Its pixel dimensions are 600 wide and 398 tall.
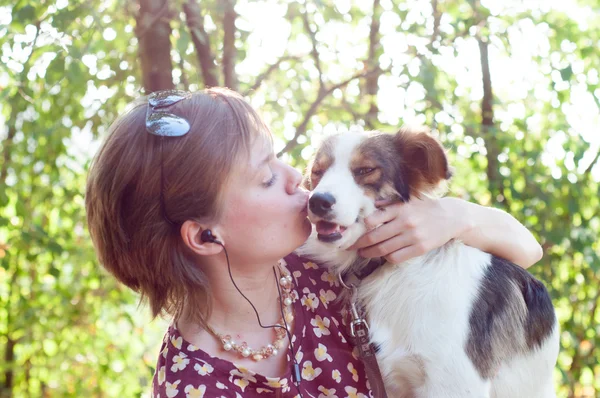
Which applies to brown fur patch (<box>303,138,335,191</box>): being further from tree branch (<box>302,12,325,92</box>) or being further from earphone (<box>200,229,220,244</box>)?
tree branch (<box>302,12,325,92</box>)

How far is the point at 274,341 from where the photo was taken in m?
1.86

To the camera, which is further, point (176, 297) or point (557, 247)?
point (557, 247)

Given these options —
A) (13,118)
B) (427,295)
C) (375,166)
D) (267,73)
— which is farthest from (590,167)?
(13,118)

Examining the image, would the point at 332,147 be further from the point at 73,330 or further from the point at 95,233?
the point at 73,330

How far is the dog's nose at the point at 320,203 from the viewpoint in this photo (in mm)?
1794

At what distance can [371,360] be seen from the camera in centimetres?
187

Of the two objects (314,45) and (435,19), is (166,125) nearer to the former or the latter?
(314,45)

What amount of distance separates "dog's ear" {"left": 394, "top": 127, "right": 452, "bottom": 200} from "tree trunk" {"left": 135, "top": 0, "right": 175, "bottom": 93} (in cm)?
144

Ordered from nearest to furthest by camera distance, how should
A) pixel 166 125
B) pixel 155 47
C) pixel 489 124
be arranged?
pixel 166 125 → pixel 155 47 → pixel 489 124

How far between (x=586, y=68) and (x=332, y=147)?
1.99 m

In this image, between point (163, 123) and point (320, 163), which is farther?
point (320, 163)

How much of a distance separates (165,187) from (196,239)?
0.55 feet

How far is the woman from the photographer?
5.57 ft

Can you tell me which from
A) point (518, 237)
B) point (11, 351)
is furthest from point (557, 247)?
point (11, 351)
